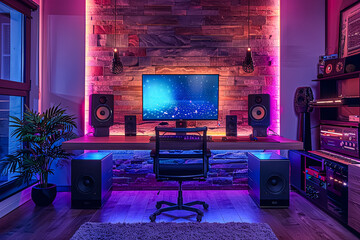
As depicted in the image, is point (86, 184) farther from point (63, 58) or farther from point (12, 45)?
point (12, 45)

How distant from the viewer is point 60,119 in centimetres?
279

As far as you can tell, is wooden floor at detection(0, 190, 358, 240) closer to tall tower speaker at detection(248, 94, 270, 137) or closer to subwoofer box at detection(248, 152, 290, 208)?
subwoofer box at detection(248, 152, 290, 208)

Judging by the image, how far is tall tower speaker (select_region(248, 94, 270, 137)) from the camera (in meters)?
3.03

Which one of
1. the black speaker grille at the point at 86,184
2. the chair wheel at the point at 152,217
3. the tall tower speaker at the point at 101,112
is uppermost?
the tall tower speaker at the point at 101,112

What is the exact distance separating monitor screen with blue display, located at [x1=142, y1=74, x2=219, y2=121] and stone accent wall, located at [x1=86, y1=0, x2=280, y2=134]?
0.23 meters

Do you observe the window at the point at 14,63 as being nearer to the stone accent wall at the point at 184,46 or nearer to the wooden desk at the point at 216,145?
the stone accent wall at the point at 184,46

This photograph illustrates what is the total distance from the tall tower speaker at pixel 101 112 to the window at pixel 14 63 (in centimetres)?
80

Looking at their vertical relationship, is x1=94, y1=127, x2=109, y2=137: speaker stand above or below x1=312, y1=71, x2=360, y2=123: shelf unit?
below

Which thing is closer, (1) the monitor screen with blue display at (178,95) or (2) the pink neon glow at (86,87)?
(1) the monitor screen with blue display at (178,95)

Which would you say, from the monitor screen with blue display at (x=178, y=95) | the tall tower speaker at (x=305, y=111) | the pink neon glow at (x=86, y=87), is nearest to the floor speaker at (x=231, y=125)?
the monitor screen with blue display at (x=178, y=95)

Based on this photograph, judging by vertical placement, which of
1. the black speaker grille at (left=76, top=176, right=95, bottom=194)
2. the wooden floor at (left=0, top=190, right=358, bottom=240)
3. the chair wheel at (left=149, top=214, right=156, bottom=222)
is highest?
the black speaker grille at (left=76, top=176, right=95, bottom=194)

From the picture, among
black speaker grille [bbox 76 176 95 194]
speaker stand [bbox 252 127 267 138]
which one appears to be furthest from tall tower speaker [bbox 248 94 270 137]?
black speaker grille [bbox 76 176 95 194]

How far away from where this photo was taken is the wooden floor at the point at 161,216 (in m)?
2.18

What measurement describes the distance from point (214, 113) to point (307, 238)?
1616 mm
